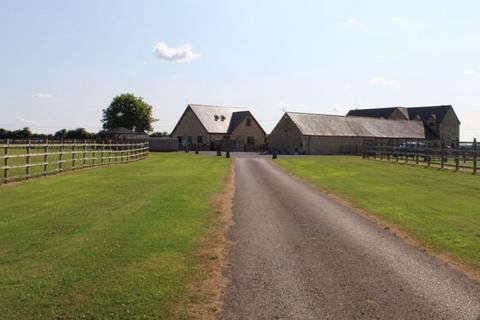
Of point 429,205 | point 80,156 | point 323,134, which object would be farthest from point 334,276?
point 323,134

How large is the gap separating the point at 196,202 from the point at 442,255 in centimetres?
827

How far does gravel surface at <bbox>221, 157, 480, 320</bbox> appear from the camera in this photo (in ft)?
20.2

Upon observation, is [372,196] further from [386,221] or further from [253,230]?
[253,230]

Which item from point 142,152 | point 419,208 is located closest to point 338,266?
point 419,208

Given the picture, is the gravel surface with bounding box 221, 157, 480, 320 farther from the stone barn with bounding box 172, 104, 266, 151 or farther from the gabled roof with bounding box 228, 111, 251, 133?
the gabled roof with bounding box 228, 111, 251, 133

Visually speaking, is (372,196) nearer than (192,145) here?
Yes

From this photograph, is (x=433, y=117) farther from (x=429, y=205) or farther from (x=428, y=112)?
(x=429, y=205)

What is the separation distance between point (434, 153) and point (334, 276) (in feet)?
125

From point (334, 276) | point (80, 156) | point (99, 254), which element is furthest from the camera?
point (80, 156)

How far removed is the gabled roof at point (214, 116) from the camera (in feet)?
265

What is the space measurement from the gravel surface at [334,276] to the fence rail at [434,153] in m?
22.8

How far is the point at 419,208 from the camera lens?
1514cm

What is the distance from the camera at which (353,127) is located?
81.1m

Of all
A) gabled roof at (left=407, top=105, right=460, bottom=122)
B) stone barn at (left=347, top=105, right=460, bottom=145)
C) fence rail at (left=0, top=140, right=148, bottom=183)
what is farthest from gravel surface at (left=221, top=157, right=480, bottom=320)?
gabled roof at (left=407, top=105, right=460, bottom=122)
